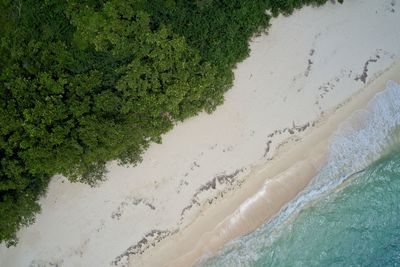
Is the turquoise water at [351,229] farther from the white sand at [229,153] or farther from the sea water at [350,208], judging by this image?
the white sand at [229,153]

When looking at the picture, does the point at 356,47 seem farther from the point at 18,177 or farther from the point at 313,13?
the point at 18,177

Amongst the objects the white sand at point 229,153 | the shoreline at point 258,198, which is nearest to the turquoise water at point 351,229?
A: the shoreline at point 258,198

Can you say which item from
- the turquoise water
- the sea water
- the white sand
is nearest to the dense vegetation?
the white sand

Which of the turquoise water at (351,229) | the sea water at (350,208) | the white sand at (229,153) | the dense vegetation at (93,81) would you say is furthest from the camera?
the turquoise water at (351,229)

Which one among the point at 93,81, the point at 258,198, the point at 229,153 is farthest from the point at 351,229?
the point at 93,81

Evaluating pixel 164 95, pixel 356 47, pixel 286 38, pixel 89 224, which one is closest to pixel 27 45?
pixel 164 95

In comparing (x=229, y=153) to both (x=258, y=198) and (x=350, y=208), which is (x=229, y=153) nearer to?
(x=258, y=198)
